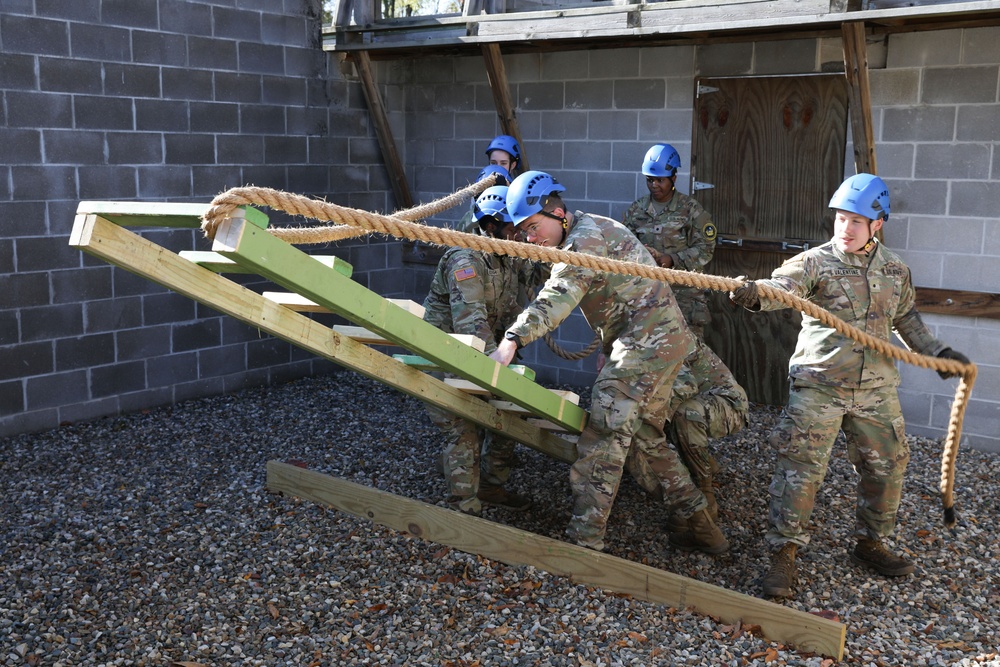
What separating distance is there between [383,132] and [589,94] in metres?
1.94

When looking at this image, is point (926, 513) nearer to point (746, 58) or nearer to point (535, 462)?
point (535, 462)

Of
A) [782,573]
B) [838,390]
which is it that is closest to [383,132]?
[838,390]

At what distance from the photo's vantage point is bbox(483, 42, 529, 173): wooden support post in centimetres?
743

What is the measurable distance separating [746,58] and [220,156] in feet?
13.1

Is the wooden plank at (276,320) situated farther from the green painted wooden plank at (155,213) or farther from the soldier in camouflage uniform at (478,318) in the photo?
the soldier in camouflage uniform at (478,318)

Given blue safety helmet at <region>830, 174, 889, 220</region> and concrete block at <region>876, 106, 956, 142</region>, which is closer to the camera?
blue safety helmet at <region>830, 174, 889, 220</region>

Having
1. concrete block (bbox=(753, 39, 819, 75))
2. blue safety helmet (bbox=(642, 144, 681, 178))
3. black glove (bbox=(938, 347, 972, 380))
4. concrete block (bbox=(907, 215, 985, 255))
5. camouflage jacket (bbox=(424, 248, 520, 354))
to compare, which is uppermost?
concrete block (bbox=(753, 39, 819, 75))

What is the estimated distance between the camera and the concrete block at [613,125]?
7488 millimetres

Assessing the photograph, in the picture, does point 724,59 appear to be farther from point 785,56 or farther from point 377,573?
point 377,573

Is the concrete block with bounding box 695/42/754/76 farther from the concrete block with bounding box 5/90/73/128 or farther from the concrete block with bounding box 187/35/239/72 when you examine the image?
the concrete block with bounding box 5/90/73/128

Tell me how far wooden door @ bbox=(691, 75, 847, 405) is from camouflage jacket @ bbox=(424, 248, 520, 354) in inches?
102

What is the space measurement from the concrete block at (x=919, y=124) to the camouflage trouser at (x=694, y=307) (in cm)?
161

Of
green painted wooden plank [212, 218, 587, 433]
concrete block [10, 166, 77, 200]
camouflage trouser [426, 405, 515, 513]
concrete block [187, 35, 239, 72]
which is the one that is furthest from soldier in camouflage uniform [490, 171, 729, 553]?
concrete block [187, 35, 239, 72]

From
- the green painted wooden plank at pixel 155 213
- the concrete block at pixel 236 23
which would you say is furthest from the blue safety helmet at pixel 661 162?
the green painted wooden plank at pixel 155 213
